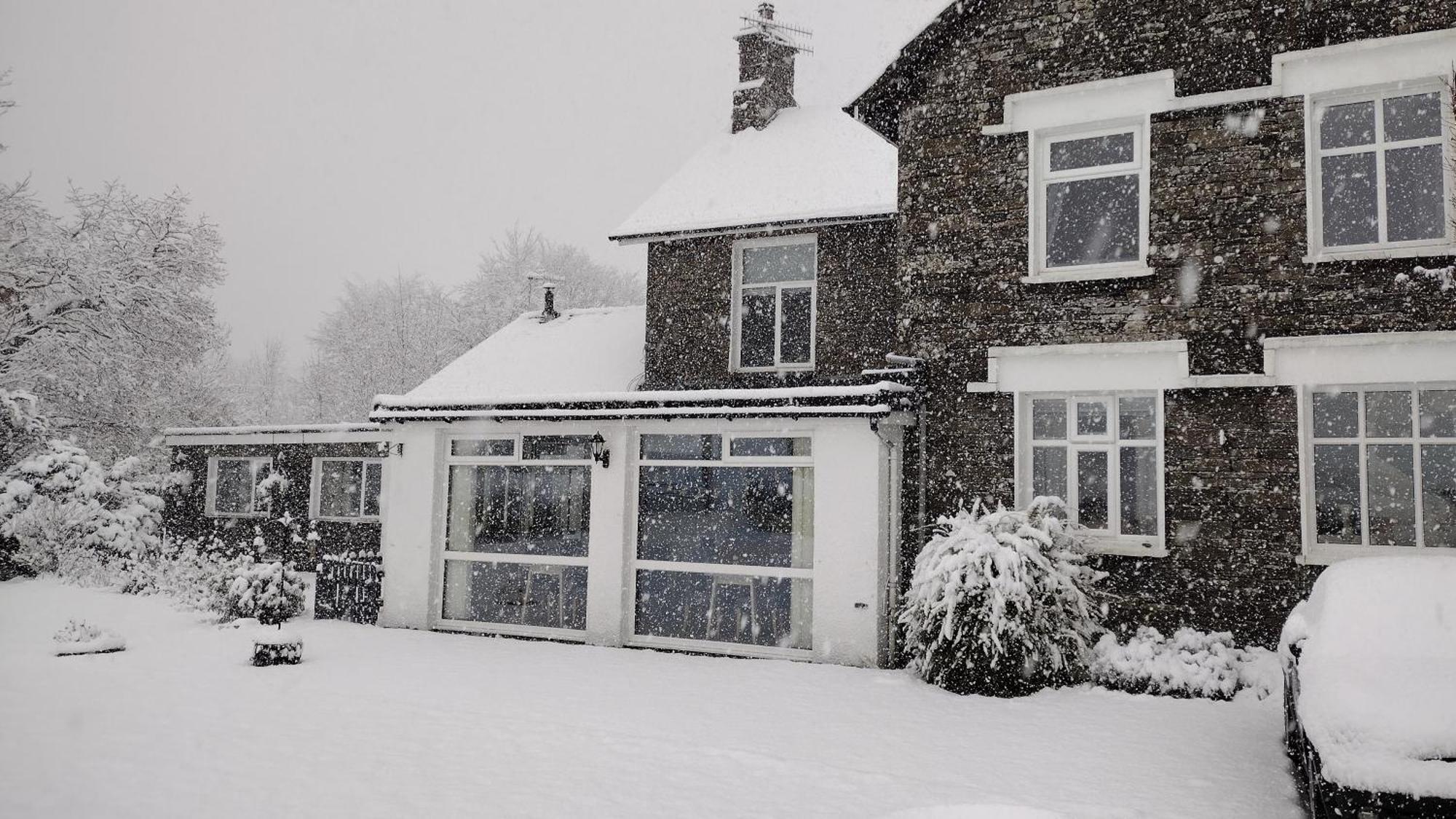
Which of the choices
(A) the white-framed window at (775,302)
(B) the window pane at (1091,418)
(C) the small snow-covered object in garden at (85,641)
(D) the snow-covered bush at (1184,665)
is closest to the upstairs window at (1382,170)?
(B) the window pane at (1091,418)

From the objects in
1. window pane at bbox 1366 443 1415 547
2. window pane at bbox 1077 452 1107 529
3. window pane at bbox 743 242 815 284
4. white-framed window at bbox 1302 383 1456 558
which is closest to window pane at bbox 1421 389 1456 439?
white-framed window at bbox 1302 383 1456 558

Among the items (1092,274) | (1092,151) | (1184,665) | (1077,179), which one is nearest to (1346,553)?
(1184,665)

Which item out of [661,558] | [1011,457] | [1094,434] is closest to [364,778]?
[661,558]

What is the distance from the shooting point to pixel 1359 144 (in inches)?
384

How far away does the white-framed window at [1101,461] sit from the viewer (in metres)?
10.2

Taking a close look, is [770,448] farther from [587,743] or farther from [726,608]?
[587,743]

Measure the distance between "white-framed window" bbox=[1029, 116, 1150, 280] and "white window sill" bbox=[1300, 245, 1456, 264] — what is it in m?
1.67

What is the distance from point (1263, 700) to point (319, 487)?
65.6 feet

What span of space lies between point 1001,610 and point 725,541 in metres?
3.92

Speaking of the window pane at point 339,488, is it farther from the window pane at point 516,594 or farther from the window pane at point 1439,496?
the window pane at point 1439,496

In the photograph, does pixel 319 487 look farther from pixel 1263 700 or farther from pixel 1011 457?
pixel 1263 700

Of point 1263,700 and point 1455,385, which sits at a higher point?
point 1455,385

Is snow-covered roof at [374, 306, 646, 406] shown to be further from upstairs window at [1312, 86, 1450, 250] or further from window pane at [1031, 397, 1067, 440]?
upstairs window at [1312, 86, 1450, 250]

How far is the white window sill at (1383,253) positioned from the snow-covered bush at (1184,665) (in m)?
3.97
